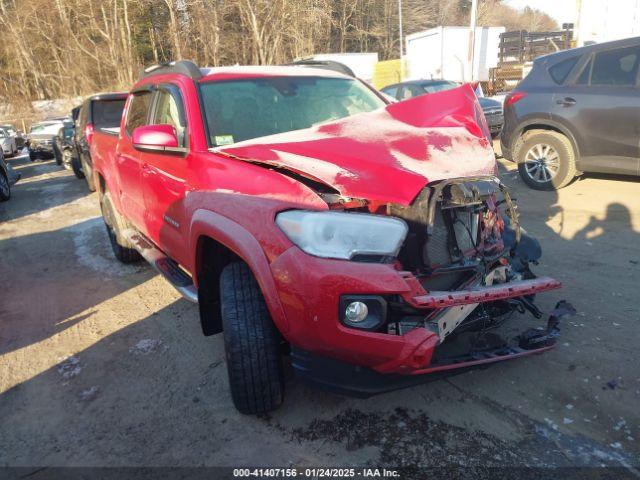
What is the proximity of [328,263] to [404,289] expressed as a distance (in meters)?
0.34

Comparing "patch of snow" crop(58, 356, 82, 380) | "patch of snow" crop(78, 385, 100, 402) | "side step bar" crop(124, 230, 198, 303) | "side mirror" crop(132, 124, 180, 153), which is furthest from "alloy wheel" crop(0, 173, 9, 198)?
"patch of snow" crop(78, 385, 100, 402)

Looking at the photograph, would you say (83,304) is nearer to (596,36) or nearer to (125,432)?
(125,432)

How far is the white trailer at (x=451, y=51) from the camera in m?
23.8

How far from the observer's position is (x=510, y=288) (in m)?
2.25

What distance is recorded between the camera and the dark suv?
5770mm

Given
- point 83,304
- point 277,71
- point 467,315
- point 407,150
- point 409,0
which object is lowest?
point 83,304

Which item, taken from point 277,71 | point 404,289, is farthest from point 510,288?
point 277,71

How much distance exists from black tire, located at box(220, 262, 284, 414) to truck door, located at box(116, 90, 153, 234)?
1913 mm

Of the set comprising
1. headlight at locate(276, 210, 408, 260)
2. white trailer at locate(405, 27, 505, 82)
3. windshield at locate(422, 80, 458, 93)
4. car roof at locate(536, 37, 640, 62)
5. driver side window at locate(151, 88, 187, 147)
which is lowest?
headlight at locate(276, 210, 408, 260)

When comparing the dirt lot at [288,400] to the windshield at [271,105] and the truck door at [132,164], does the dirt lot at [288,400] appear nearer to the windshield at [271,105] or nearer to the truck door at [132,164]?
the truck door at [132,164]

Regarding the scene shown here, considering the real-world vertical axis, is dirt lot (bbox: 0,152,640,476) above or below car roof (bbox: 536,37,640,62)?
below

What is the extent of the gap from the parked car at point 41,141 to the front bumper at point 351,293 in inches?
794

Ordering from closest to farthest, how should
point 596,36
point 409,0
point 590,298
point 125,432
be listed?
point 125,432 → point 590,298 → point 596,36 → point 409,0

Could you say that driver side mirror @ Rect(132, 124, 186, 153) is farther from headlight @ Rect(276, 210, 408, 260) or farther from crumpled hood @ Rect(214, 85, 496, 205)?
headlight @ Rect(276, 210, 408, 260)
